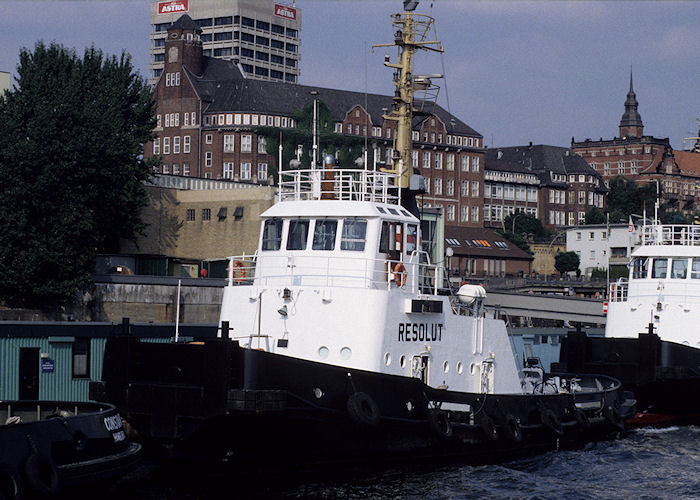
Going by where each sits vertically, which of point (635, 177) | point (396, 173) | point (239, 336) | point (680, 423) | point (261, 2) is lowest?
point (680, 423)

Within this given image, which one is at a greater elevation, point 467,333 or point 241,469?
point 467,333

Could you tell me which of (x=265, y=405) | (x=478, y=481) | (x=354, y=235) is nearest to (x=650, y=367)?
(x=478, y=481)

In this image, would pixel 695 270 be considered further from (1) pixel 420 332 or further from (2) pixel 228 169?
(2) pixel 228 169

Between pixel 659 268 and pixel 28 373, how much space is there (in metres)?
20.8

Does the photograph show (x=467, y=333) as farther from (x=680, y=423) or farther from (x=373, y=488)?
(x=680, y=423)

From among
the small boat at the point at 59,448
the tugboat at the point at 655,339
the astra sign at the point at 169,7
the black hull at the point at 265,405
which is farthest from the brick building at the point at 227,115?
the small boat at the point at 59,448

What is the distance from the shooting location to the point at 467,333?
26375 mm

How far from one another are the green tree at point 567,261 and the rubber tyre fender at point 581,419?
86.0 metres

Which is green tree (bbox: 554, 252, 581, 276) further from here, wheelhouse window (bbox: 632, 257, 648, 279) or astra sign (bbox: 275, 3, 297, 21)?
astra sign (bbox: 275, 3, 297, 21)

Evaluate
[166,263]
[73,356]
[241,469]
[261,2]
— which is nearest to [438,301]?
[241,469]

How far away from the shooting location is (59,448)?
714 inches

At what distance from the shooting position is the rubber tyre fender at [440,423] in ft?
78.1

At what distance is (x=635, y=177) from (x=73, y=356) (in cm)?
16486

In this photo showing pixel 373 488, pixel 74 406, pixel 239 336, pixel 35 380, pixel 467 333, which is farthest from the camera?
pixel 35 380
